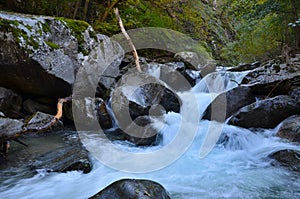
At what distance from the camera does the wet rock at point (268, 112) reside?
14.4ft

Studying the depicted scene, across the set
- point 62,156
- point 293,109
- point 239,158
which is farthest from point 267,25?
point 62,156

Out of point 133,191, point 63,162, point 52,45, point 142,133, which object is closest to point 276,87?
point 142,133

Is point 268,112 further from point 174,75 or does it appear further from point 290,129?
point 174,75

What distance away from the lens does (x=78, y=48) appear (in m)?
5.44

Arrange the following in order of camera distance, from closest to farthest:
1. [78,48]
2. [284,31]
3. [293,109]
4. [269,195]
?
1. [269,195]
2. [293,109]
3. [78,48]
4. [284,31]

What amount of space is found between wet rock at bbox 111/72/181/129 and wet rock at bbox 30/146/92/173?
159cm

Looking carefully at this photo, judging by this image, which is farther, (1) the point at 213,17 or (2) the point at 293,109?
(1) the point at 213,17

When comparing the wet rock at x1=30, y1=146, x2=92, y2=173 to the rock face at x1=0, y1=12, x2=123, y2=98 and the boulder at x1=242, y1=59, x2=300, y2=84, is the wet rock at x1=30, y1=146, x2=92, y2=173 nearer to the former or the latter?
the rock face at x1=0, y1=12, x2=123, y2=98

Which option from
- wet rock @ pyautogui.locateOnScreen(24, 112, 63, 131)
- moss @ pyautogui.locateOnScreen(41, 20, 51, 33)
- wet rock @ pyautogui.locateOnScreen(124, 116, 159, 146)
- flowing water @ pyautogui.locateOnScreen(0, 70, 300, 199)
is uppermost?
moss @ pyautogui.locateOnScreen(41, 20, 51, 33)

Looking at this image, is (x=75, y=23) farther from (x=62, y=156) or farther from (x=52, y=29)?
(x=62, y=156)

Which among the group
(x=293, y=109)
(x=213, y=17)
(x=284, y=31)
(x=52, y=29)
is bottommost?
(x=293, y=109)

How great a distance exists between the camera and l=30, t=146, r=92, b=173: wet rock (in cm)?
308

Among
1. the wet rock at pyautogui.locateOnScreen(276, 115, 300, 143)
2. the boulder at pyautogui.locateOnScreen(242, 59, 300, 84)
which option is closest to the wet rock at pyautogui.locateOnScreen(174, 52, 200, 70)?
the boulder at pyautogui.locateOnScreen(242, 59, 300, 84)

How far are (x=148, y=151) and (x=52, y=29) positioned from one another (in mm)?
3331
